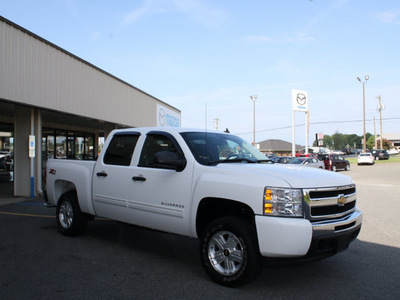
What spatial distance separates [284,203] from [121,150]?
298cm

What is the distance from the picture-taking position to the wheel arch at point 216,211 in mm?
3923

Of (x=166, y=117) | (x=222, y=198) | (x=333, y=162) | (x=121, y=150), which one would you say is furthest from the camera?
(x=333, y=162)

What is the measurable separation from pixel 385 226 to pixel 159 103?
62.9 ft

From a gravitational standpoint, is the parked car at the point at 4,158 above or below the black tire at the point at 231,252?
above

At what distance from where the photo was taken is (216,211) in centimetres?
422

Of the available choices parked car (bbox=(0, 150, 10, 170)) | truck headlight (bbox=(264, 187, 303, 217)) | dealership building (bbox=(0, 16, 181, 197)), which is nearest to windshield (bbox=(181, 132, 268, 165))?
truck headlight (bbox=(264, 187, 303, 217))

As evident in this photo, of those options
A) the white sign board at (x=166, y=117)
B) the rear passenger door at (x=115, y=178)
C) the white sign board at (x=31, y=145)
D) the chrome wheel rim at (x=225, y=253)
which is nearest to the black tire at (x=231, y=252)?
the chrome wheel rim at (x=225, y=253)

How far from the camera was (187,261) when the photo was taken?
15.6ft

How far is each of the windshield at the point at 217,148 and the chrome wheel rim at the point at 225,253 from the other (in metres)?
0.96

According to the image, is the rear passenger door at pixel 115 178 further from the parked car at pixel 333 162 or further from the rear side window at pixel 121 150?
the parked car at pixel 333 162

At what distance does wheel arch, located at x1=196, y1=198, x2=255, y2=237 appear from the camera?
12.9ft

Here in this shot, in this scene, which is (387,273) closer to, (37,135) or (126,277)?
(126,277)

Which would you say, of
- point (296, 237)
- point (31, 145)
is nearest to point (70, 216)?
point (296, 237)

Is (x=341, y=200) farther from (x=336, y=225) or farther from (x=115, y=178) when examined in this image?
(x=115, y=178)
